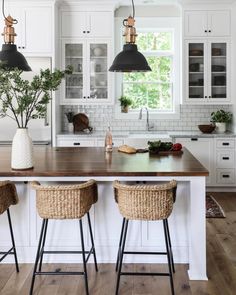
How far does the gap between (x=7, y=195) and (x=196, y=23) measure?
443cm

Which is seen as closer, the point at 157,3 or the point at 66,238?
the point at 66,238

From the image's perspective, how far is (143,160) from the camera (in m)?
3.76

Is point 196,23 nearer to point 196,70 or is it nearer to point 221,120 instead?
point 196,70

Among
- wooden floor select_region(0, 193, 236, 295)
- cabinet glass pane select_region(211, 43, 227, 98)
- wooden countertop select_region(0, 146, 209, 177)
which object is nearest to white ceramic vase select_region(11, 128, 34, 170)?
wooden countertop select_region(0, 146, 209, 177)

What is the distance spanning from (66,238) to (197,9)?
4.36 meters

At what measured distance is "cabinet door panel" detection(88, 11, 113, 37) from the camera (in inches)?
254

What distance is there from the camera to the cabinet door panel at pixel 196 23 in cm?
651

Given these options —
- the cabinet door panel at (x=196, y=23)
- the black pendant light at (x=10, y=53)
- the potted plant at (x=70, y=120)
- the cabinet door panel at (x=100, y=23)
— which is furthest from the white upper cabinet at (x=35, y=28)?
the black pendant light at (x=10, y=53)

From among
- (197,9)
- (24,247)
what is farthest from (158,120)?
(24,247)

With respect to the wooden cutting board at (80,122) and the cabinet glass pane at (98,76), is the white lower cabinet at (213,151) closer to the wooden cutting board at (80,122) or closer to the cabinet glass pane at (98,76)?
the cabinet glass pane at (98,76)

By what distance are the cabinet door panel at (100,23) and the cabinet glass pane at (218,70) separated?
1636 mm

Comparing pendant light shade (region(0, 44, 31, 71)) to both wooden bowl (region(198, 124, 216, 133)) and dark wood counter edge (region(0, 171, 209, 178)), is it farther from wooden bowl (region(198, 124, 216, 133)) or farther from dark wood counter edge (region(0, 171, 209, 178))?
wooden bowl (region(198, 124, 216, 133))

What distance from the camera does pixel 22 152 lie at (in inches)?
132

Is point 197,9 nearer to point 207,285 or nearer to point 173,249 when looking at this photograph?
point 173,249
